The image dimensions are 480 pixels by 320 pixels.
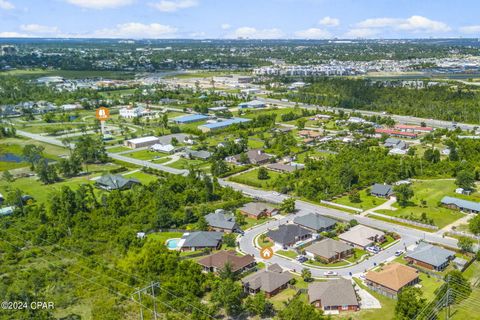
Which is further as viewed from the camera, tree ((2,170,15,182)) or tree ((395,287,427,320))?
tree ((2,170,15,182))

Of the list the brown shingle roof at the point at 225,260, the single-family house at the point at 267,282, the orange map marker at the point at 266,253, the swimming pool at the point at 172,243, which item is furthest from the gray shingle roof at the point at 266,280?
the swimming pool at the point at 172,243

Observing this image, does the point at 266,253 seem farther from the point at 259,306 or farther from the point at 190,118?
the point at 190,118

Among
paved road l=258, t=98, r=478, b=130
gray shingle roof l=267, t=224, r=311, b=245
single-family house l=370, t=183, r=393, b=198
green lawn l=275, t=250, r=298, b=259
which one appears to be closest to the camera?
green lawn l=275, t=250, r=298, b=259

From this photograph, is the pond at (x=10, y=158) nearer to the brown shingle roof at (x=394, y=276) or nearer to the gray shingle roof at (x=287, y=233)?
the gray shingle roof at (x=287, y=233)

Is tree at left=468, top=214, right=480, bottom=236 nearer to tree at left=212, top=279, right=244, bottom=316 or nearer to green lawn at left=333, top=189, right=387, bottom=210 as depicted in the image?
green lawn at left=333, top=189, right=387, bottom=210

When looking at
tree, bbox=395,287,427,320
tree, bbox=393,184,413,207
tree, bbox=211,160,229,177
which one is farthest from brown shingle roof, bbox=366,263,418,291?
tree, bbox=211,160,229,177

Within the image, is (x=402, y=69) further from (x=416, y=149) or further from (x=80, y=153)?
(x=80, y=153)
